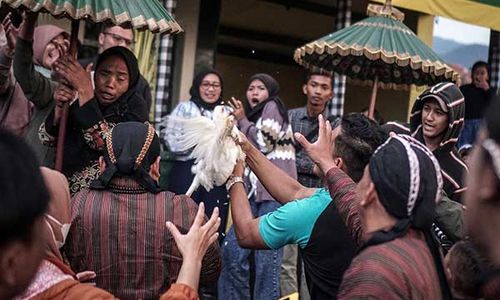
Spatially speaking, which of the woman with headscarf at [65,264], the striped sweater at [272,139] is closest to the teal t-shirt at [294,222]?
the woman with headscarf at [65,264]

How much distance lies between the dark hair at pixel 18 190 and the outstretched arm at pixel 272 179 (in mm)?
2536

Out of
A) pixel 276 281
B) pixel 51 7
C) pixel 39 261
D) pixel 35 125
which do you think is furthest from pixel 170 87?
pixel 39 261

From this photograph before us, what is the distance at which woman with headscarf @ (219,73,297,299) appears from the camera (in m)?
7.17

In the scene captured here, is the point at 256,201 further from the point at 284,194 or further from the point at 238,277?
the point at 284,194

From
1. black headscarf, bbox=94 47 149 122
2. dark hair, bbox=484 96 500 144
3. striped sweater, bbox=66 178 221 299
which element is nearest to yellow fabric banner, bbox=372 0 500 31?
black headscarf, bbox=94 47 149 122

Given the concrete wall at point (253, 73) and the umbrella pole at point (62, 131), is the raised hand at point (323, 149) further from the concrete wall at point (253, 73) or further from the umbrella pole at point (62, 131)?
the concrete wall at point (253, 73)

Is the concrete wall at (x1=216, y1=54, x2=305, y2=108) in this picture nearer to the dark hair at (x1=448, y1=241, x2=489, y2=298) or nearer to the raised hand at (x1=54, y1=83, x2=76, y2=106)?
the raised hand at (x1=54, y1=83, x2=76, y2=106)

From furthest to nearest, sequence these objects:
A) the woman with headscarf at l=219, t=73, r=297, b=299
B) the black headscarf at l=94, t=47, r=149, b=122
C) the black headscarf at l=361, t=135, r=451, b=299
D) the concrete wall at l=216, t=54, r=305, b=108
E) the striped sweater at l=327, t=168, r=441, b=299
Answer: the concrete wall at l=216, t=54, r=305, b=108 < the woman with headscarf at l=219, t=73, r=297, b=299 < the black headscarf at l=94, t=47, r=149, b=122 < the black headscarf at l=361, t=135, r=451, b=299 < the striped sweater at l=327, t=168, r=441, b=299

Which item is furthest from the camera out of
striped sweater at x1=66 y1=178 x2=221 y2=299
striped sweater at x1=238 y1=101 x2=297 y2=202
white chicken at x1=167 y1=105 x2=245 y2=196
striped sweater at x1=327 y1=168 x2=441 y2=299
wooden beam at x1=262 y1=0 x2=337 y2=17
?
wooden beam at x1=262 y1=0 x2=337 y2=17

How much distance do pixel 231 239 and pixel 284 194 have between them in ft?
9.63

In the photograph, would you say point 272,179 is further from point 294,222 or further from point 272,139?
point 272,139

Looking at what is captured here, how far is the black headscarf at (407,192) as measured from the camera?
2756 mm

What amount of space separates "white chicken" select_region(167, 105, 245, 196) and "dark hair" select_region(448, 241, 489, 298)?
5.47ft

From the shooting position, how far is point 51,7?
4.27 m
